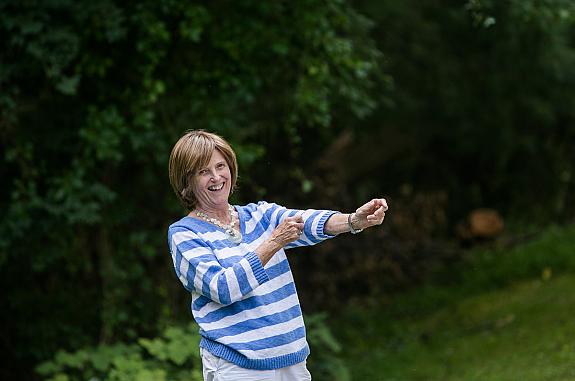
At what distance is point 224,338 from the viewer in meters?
3.23

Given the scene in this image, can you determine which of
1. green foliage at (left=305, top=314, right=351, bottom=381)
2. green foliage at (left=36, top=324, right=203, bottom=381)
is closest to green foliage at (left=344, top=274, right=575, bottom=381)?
green foliage at (left=305, top=314, right=351, bottom=381)

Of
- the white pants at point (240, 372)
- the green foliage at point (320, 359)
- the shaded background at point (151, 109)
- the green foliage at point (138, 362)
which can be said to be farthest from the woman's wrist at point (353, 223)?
the green foliage at point (320, 359)

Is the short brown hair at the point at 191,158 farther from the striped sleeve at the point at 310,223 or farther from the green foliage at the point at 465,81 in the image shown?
the green foliage at the point at 465,81

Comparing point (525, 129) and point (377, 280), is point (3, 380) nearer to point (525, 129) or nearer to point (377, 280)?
point (377, 280)

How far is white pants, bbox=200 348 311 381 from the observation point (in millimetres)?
3246

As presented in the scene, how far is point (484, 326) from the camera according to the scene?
9.16 metres

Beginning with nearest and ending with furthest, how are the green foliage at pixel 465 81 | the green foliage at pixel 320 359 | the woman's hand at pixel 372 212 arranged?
the woman's hand at pixel 372 212 < the green foliage at pixel 320 359 < the green foliage at pixel 465 81

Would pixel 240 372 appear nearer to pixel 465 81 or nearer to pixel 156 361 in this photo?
pixel 156 361

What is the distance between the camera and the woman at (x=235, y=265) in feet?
10.3

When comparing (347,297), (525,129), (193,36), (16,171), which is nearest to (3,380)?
(16,171)

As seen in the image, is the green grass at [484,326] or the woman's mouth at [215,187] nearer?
the woman's mouth at [215,187]

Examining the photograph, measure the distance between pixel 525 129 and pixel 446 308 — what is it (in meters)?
2.57

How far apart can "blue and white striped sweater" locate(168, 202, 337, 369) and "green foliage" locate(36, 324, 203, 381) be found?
87.2 inches

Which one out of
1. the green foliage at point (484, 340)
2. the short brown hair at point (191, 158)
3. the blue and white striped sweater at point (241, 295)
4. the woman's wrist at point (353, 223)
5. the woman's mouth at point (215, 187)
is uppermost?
the short brown hair at point (191, 158)
